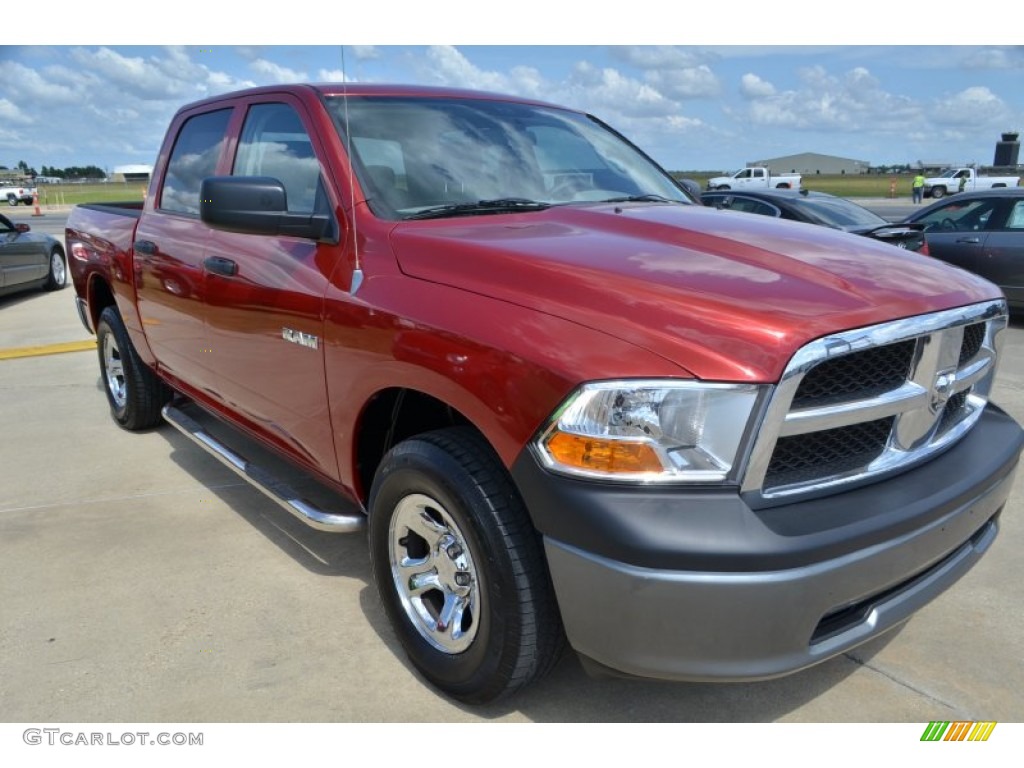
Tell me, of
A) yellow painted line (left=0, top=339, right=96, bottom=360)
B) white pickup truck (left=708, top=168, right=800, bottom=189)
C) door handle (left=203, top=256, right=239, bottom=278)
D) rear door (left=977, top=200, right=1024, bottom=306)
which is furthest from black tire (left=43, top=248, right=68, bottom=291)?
white pickup truck (left=708, top=168, right=800, bottom=189)

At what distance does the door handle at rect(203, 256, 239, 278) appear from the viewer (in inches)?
134

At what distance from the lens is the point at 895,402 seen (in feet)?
7.07

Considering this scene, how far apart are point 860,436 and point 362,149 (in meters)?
1.98

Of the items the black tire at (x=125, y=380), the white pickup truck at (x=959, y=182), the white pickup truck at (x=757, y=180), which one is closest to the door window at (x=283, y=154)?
the black tire at (x=125, y=380)

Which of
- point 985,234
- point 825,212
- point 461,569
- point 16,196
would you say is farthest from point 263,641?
point 16,196

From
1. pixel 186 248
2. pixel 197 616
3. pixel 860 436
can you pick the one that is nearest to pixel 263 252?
pixel 186 248

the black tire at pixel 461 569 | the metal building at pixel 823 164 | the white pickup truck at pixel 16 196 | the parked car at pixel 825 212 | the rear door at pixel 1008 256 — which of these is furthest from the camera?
the metal building at pixel 823 164

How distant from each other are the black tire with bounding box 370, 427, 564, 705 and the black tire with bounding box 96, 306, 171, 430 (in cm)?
305

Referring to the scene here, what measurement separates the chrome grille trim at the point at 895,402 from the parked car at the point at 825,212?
5533mm

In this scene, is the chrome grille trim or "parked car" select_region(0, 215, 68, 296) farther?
"parked car" select_region(0, 215, 68, 296)

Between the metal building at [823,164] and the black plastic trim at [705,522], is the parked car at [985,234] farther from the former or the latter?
→ the metal building at [823,164]

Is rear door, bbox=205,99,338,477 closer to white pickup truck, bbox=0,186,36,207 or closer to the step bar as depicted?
the step bar

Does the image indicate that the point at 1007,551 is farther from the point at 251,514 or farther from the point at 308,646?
the point at 251,514

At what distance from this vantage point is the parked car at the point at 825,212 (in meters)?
7.89
